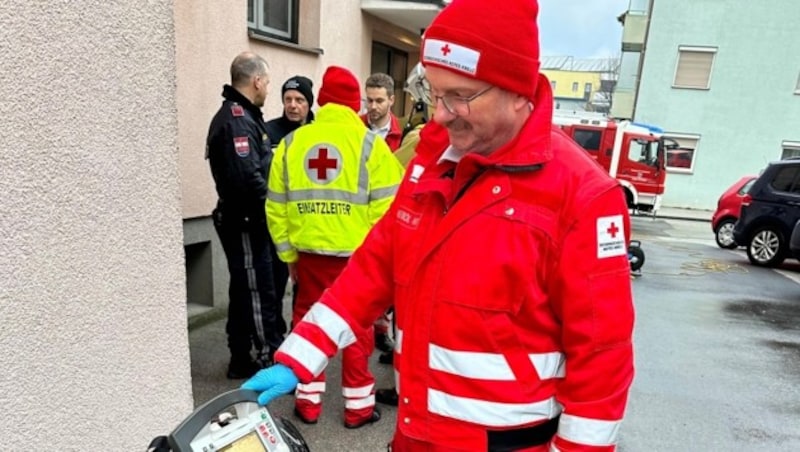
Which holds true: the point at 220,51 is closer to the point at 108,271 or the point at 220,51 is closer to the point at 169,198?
the point at 169,198

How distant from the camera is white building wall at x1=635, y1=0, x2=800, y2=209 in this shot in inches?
712

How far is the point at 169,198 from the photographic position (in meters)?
2.17

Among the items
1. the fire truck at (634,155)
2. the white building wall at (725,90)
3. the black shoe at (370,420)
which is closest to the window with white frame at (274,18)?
the black shoe at (370,420)

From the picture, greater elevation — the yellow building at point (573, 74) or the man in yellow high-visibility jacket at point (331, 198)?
the yellow building at point (573, 74)

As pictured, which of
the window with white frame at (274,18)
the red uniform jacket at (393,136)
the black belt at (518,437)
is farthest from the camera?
the window with white frame at (274,18)

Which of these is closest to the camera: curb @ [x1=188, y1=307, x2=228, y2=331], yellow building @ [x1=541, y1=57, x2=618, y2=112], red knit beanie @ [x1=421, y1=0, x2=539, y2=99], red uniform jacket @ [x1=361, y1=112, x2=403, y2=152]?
red knit beanie @ [x1=421, y1=0, x2=539, y2=99]

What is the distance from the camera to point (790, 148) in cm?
1831

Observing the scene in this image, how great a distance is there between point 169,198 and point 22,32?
2.52ft

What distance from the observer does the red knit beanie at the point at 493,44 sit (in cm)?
118

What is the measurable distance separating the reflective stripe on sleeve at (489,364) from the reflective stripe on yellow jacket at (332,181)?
5.67ft

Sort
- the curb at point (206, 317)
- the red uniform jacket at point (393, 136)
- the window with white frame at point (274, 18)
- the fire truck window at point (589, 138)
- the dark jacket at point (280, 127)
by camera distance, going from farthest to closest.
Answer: the fire truck window at point (589, 138) → the window with white frame at point (274, 18) → the curb at point (206, 317) → the red uniform jacket at point (393, 136) → the dark jacket at point (280, 127)

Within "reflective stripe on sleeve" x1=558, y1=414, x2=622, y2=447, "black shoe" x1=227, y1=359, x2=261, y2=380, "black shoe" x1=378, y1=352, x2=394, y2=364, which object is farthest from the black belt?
"black shoe" x1=378, y1=352, x2=394, y2=364

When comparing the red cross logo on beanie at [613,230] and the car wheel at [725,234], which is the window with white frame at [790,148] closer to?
the car wheel at [725,234]

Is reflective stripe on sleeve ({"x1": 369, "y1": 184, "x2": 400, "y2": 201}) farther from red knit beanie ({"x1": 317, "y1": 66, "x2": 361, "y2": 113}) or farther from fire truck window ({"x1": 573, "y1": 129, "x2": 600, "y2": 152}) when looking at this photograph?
fire truck window ({"x1": 573, "y1": 129, "x2": 600, "y2": 152})
